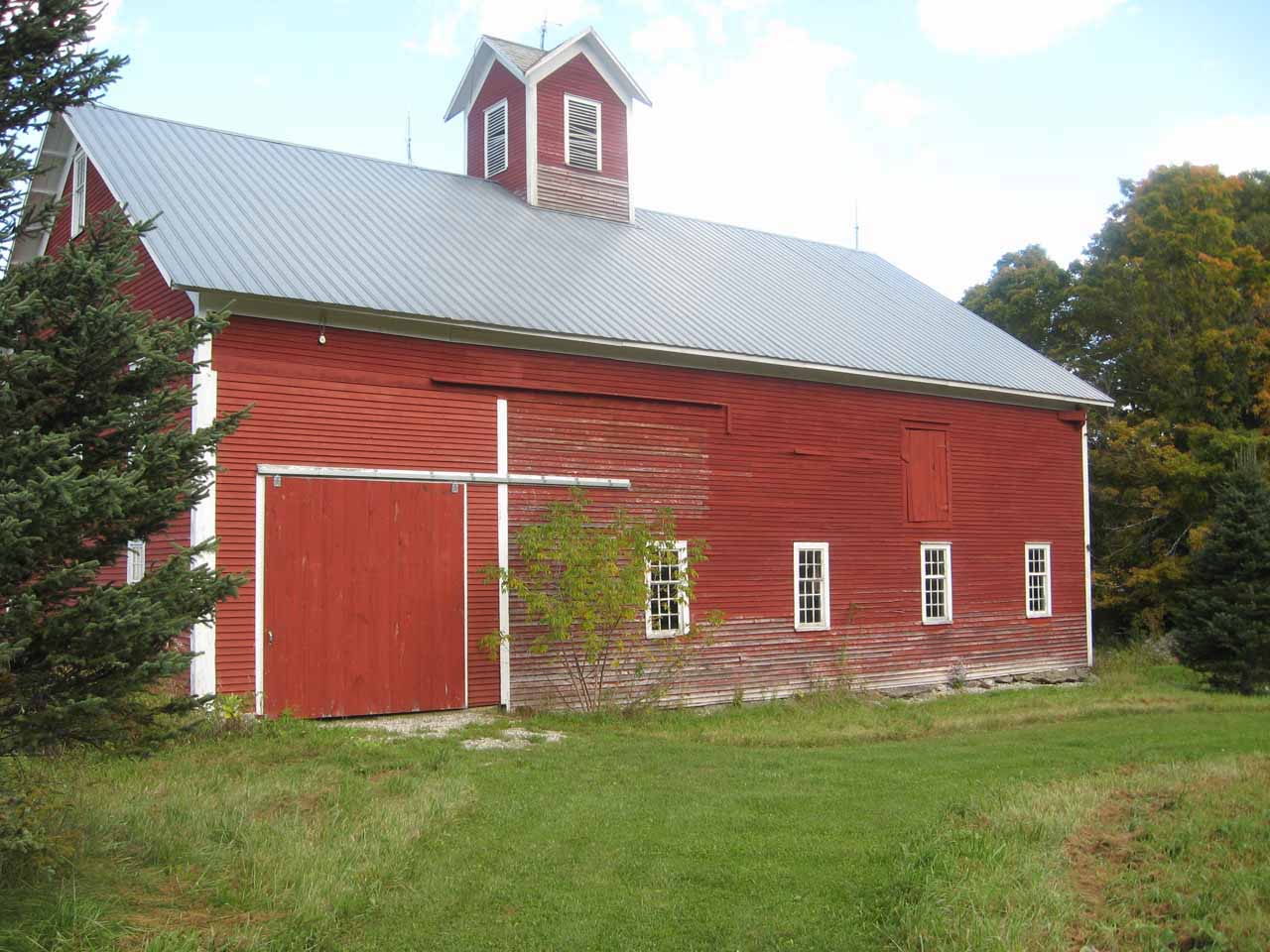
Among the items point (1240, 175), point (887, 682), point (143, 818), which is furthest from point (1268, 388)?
point (143, 818)

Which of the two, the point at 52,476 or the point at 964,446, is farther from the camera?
the point at 964,446

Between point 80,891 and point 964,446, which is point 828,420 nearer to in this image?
point 964,446

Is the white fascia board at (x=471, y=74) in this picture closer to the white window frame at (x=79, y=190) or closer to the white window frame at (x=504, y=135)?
the white window frame at (x=504, y=135)

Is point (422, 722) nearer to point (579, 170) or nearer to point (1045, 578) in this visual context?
point (579, 170)

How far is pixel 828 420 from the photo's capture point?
20.0 m

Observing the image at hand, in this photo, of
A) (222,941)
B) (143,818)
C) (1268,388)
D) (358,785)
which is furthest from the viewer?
(1268,388)

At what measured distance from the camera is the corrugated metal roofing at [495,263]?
50.0ft

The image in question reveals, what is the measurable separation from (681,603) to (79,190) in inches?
415

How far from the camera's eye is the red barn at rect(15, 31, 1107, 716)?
46.6 ft

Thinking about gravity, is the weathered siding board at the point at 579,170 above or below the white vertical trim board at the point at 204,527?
above

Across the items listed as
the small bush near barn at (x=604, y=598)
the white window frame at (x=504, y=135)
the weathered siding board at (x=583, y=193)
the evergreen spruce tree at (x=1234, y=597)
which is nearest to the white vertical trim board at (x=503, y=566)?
the small bush near barn at (x=604, y=598)

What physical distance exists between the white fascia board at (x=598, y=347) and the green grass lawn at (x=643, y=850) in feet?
16.4

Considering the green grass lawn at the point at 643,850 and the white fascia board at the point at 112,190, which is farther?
the white fascia board at the point at 112,190

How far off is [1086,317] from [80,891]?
3411 centimetres
